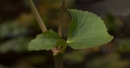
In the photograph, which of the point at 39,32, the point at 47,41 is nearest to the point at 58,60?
the point at 47,41

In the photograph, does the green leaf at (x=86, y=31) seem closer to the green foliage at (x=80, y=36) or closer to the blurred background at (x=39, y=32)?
the green foliage at (x=80, y=36)

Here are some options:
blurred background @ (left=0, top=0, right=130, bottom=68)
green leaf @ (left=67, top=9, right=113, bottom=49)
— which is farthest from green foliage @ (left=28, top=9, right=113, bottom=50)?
blurred background @ (left=0, top=0, right=130, bottom=68)

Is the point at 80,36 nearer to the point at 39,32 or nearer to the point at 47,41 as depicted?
the point at 47,41

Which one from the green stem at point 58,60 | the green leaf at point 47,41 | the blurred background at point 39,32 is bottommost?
the blurred background at point 39,32

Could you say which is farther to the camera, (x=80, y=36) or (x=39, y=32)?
(x=39, y=32)

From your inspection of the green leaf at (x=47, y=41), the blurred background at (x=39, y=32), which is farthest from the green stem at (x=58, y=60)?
the blurred background at (x=39, y=32)

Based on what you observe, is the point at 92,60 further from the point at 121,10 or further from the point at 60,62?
the point at 60,62
